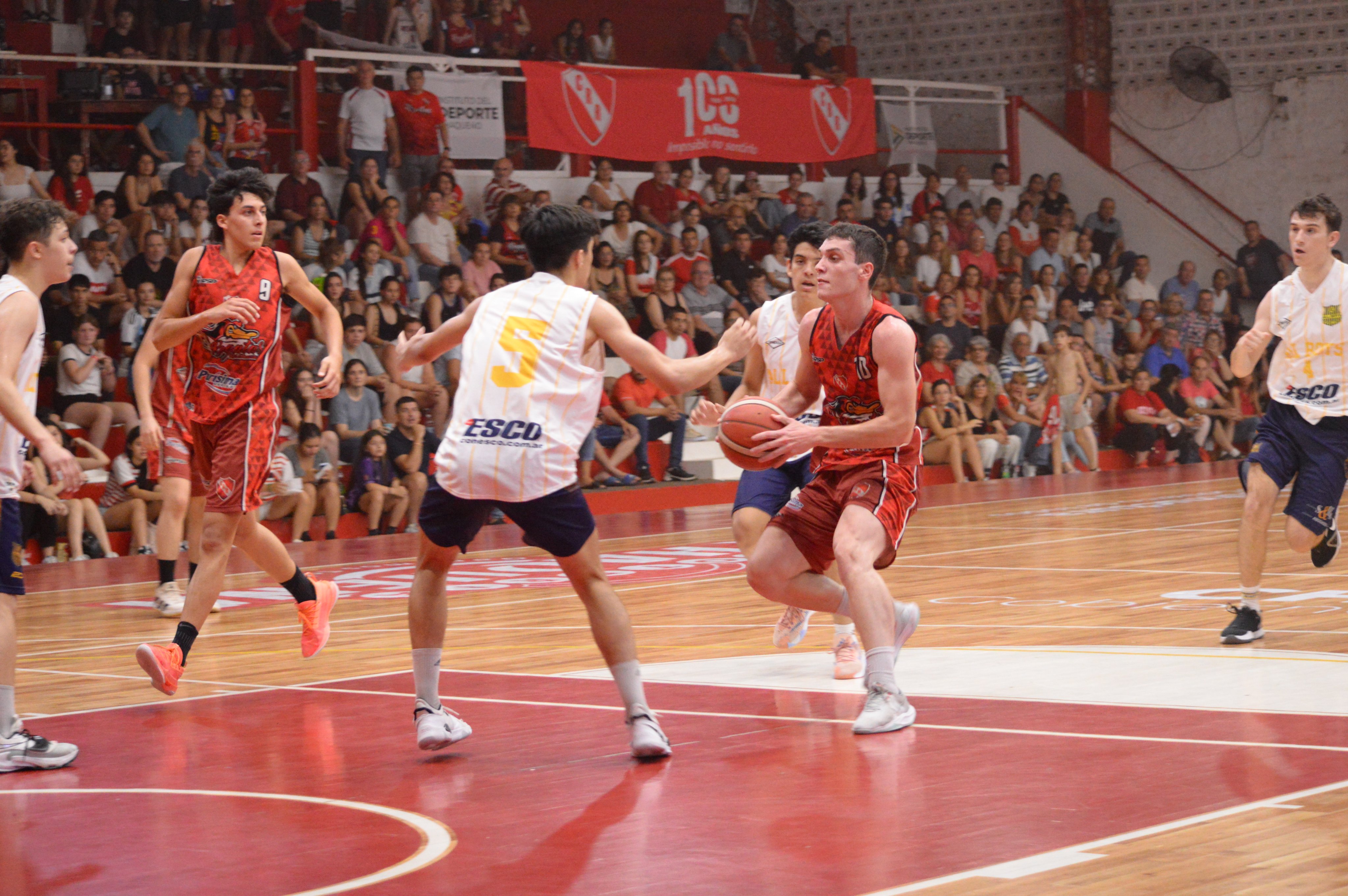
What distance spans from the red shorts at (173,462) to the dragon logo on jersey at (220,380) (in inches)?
60.1

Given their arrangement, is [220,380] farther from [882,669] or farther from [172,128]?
[172,128]

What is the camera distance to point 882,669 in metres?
5.29

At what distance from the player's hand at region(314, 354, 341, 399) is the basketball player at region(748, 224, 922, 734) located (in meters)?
1.84

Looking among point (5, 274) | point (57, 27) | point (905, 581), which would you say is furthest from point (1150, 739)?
point (57, 27)

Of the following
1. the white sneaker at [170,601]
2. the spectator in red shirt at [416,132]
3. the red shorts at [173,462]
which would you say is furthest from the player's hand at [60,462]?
the spectator in red shirt at [416,132]

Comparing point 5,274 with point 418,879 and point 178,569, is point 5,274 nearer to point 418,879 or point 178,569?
point 418,879

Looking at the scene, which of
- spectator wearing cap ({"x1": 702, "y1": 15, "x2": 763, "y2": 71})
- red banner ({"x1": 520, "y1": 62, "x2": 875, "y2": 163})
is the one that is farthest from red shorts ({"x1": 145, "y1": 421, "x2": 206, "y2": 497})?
spectator wearing cap ({"x1": 702, "y1": 15, "x2": 763, "y2": 71})

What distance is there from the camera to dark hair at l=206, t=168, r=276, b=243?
269 inches

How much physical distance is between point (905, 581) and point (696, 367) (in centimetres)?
509

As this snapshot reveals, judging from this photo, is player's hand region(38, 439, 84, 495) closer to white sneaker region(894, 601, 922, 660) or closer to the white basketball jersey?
white sneaker region(894, 601, 922, 660)

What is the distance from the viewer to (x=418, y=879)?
3.65 m

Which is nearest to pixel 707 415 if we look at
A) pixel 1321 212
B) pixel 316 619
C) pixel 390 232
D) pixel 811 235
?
pixel 811 235

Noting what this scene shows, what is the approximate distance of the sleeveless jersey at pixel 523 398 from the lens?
15.8 feet

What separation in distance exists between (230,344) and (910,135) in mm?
15779
